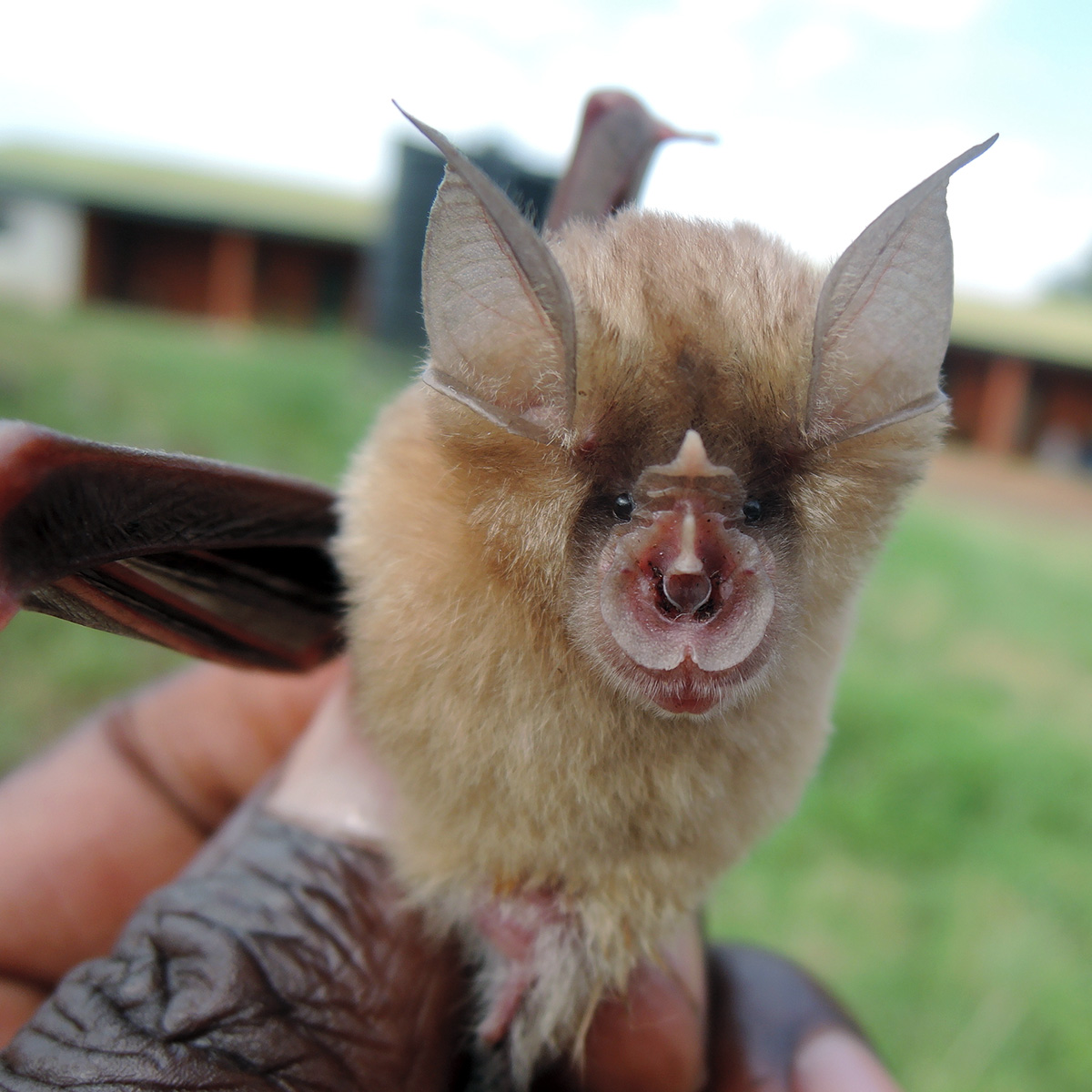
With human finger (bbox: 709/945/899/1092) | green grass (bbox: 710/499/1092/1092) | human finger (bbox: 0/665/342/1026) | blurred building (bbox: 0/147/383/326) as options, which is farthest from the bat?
blurred building (bbox: 0/147/383/326)

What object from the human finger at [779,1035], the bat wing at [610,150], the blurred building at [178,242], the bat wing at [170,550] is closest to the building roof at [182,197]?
the blurred building at [178,242]

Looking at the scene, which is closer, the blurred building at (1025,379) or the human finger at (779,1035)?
the human finger at (779,1035)

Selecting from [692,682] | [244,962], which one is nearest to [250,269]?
[244,962]

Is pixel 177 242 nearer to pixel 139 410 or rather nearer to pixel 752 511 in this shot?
pixel 139 410

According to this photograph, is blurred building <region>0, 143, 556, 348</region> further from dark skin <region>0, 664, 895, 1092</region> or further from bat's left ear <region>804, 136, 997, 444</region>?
bat's left ear <region>804, 136, 997, 444</region>

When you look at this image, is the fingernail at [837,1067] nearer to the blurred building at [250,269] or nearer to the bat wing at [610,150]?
the bat wing at [610,150]

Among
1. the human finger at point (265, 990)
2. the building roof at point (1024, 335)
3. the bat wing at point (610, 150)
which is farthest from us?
the building roof at point (1024, 335)
